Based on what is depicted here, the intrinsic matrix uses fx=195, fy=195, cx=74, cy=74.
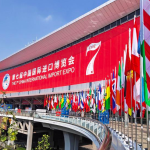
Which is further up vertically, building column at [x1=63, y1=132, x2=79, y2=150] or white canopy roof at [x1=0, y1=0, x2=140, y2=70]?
white canopy roof at [x1=0, y1=0, x2=140, y2=70]

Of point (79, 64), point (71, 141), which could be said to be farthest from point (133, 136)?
point (79, 64)

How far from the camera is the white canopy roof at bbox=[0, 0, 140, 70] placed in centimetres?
2394

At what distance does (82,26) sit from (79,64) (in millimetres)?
5851

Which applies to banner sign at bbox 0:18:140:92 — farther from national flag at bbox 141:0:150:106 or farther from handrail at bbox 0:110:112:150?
national flag at bbox 141:0:150:106

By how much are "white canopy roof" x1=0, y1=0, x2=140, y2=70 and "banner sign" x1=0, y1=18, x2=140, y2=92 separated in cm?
150

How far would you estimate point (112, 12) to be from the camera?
25047 millimetres

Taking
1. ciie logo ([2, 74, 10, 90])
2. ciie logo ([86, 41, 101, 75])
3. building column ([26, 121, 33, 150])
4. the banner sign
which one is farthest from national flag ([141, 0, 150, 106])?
ciie logo ([2, 74, 10, 90])

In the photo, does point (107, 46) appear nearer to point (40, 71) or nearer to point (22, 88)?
point (40, 71)

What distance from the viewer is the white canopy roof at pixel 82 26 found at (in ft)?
78.5

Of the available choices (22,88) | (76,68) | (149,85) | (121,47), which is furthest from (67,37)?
(149,85)

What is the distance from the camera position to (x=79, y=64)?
30.9 meters

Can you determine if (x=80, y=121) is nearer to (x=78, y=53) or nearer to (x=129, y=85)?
(x=129, y=85)

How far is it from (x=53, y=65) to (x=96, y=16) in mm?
14567

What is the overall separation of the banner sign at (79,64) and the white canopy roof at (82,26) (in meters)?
1.50
